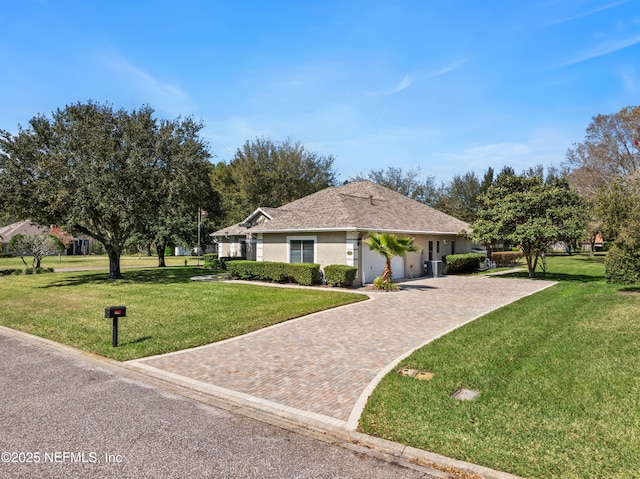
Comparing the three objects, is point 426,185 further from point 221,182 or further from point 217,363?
point 217,363

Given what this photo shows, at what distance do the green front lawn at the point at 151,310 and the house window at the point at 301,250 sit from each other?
10.1 feet

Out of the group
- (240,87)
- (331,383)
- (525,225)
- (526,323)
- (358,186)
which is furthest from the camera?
(358,186)

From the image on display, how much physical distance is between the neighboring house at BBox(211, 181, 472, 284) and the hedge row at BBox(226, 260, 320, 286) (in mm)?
1038

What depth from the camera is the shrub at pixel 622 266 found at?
16.5 meters

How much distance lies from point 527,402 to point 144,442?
505 centimetres

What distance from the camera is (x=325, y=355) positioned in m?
8.45

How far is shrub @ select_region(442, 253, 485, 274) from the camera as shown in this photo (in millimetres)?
26328

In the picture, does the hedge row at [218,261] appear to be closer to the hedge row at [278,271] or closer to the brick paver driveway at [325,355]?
the hedge row at [278,271]

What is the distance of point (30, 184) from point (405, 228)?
1945 cm

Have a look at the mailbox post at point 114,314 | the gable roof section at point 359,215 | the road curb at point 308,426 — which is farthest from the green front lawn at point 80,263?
the road curb at point 308,426

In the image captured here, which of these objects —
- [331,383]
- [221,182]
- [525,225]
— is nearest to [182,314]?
[331,383]

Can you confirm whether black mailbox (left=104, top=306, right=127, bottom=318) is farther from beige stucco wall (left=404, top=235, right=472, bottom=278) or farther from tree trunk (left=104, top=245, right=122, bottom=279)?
beige stucco wall (left=404, top=235, right=472, bottom=278)

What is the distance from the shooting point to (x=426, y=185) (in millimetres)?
59562

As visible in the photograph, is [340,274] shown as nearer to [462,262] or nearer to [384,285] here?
[384,285]
